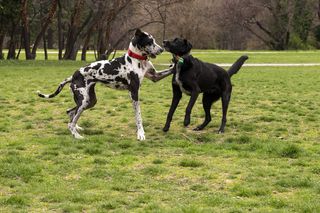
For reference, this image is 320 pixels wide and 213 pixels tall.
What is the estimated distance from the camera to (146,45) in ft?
27.2

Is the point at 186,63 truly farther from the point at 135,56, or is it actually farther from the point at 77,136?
the point at 77,136

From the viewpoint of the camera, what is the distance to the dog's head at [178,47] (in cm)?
858

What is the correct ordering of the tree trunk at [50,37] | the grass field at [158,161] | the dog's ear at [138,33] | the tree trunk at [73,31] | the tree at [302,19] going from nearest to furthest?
the grass field at [158,161], the dog's ear at [138,33], the tree trunk at [73,31], the tree trunk at [50,37], the tree at [302,19]

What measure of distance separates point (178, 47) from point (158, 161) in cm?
243

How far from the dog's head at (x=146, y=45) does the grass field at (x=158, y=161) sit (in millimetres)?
1356

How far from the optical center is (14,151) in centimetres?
731

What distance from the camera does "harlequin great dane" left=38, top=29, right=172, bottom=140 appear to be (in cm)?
830

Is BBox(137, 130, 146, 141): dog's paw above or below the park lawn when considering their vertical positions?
below

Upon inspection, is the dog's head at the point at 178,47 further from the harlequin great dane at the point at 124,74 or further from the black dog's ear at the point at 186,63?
the harlequin great dane at the point at 124,74

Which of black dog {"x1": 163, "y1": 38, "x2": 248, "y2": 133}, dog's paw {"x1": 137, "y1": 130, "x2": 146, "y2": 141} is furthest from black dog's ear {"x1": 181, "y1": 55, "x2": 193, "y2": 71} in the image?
dog's paw {"x1": 137, "y1": 130, "x2": 146, "y2": 141}

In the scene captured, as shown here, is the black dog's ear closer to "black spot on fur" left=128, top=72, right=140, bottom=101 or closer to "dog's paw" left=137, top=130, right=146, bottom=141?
"black spot on fur" left=128, top=72, right=140, bottom=101

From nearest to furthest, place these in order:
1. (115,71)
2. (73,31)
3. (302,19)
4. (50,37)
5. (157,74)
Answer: (115,71) < (157,74) < (73,31) < (302,19) < (50,37)

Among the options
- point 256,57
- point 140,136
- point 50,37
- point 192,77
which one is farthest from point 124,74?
point 50,37

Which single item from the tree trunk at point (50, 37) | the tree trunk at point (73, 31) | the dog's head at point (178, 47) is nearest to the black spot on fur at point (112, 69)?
the dog's head at point (178, 47)
